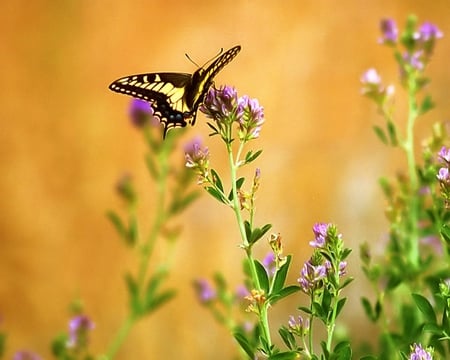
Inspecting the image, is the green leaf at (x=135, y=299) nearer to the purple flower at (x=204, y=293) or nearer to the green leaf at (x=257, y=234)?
the purple flower at (x=204, y=293)

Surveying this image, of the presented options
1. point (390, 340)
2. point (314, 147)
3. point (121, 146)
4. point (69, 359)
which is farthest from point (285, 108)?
point (390, 340)

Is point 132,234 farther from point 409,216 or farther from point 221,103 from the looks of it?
point 221,103

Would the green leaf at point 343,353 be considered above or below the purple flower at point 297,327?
below

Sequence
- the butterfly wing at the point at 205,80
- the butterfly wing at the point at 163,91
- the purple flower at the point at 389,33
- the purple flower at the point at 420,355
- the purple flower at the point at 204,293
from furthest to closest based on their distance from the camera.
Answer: the purple flower at the point at 204,293 < the purple flower at the point at 389,33 < the butterfly wing at the point at 163,91 < the butterfly wing at the point at 205,80 < the purple flower at the point at 420,355

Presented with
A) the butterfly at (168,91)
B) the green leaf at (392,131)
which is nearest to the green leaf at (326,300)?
the butterfly at (168,91)

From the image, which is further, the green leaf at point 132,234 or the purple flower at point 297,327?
the green leaf at point 132,234

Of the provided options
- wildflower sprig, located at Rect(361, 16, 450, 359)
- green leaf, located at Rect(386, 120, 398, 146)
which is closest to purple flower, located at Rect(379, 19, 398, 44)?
wildflower sprig, located at Rect(361, 16, 450, 359)

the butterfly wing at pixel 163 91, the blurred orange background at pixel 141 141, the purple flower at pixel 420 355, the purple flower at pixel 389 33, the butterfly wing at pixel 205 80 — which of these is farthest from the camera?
the blurred orange background at pixel 141 141
